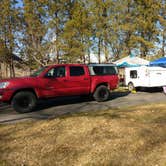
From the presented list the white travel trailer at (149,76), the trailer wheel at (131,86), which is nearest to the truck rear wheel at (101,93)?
the white travel trailer at (149,76)

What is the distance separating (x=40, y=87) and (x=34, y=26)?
1633 centimetres

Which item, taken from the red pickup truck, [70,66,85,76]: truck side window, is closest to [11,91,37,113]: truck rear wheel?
the red pickup truck

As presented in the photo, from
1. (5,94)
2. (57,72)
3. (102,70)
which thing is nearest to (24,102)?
(5,94)

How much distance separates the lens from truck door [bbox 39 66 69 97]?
9734 mm

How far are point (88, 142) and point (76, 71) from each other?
6.21 metres

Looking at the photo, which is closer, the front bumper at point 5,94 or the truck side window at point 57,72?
the front bumper at point 5,94

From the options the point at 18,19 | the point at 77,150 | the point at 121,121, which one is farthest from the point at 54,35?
the point at 77,150

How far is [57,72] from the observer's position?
33.7 feet

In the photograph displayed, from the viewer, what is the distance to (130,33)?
2673 centimetres

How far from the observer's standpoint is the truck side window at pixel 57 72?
10.0 m

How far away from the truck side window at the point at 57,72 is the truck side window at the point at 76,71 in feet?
1.43

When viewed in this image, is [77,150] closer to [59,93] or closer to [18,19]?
[59,93]

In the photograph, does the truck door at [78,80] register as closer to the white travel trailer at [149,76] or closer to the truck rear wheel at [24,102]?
the truck rear wheel at [24,102]

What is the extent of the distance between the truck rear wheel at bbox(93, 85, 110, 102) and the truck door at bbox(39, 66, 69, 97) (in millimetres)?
1764
